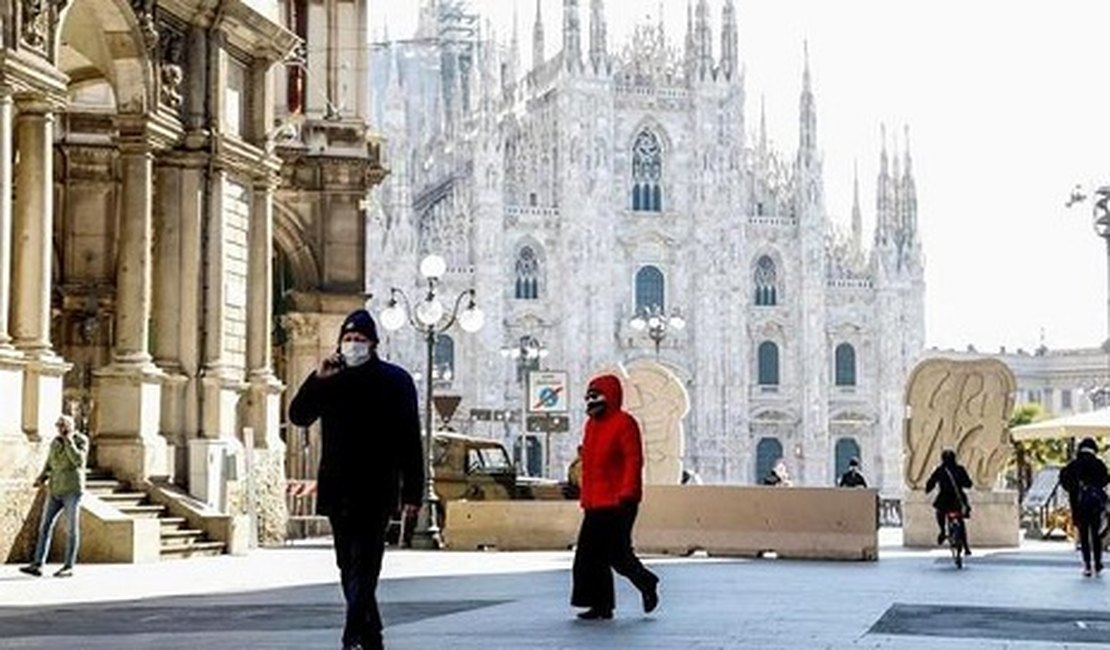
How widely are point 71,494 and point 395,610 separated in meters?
6.46

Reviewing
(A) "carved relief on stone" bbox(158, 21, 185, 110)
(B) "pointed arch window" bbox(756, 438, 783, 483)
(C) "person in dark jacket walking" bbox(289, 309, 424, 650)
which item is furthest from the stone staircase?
(B) "pointed arch window" bbox(756, 438, 783, 483)

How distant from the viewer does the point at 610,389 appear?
14.2 m

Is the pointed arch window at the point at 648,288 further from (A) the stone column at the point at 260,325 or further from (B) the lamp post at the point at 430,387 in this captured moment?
(A) the stone column at the point at 260,325

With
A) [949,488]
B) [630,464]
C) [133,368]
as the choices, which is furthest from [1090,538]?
[133,368]

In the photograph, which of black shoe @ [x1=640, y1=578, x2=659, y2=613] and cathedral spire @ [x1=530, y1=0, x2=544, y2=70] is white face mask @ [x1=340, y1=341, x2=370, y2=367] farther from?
cathedral spire @ [x1=530, y1=0, x2=544, y2=70]

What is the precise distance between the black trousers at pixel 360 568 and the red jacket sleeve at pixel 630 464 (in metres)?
4.09

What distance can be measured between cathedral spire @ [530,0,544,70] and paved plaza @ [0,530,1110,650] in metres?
70.1

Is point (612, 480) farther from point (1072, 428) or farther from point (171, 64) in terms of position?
point (1072, 428)

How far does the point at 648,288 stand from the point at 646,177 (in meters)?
4.82

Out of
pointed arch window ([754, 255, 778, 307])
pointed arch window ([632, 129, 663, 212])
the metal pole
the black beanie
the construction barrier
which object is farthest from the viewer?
pointed arch window ([754, 255, 778, 307])

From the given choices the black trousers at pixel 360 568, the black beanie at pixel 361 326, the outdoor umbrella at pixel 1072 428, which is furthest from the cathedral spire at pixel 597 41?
the black trousers at pixel 360 568

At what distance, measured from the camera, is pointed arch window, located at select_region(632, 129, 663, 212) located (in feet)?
302

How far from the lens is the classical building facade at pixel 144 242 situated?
2178cm

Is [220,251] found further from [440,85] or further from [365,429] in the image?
[440,85]
